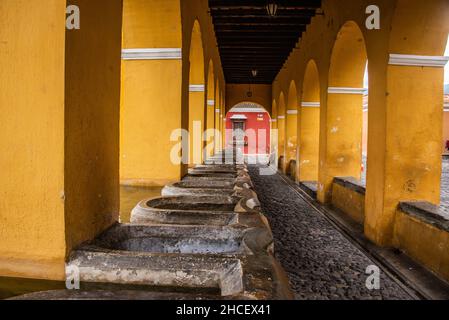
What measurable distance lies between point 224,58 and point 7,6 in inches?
483

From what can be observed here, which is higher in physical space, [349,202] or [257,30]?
[257,30]

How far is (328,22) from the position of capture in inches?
289

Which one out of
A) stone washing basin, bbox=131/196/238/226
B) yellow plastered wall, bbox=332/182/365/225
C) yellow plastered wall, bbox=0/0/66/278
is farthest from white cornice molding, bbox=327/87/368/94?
yellow plastered wall, bbox=0/0/66/278

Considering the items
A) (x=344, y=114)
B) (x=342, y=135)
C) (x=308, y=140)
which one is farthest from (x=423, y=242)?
(x=308, y=140)

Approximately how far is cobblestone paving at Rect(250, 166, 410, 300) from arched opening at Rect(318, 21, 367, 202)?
3.78 ft

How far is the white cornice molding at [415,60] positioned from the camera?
182 inches

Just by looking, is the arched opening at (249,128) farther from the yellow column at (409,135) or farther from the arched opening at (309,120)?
the yellow column at (409,135)

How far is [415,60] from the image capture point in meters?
4.64

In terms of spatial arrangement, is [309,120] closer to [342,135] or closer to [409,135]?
[342,135]

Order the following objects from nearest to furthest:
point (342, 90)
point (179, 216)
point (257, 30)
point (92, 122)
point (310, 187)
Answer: point (92, 122)
point (179, 216)
point (342, 90)
point (257, 30)
point (310, 187)

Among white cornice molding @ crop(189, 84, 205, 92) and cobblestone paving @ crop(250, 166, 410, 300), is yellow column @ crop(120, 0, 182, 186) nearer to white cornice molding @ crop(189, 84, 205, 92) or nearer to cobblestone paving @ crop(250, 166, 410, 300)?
cobblestone paving @ crop(250, 166, 410, 300)

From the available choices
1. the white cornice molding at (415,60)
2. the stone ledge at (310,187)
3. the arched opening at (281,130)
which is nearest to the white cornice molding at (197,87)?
the stone ledge at (310,187)

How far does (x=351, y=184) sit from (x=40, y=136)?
19.7 ft
